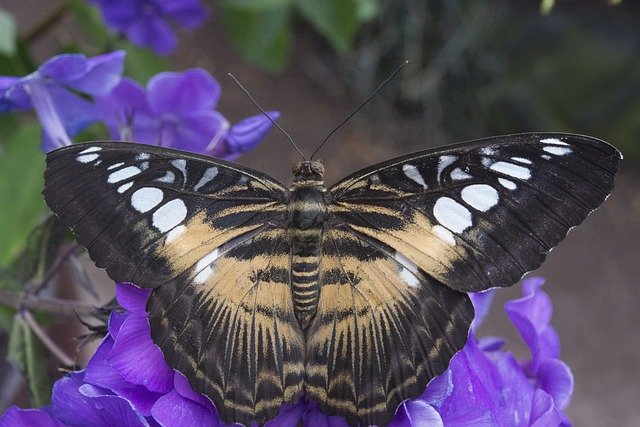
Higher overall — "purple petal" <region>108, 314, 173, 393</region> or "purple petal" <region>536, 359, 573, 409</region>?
"purple petal" <region>536, 359, 573, 409</region>

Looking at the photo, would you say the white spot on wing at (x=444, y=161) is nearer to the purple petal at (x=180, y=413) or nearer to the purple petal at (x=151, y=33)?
the purple petal at (x=180, y=413)

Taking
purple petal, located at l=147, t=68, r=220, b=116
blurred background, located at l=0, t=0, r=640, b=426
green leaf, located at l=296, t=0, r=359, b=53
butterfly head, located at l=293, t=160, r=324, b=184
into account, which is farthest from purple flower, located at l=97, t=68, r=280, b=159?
blurred background, located at l=0, t=0, r=640, b=426

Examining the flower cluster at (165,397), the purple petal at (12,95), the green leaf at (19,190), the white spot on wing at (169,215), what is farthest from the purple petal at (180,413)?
the green leaf at (19,190)

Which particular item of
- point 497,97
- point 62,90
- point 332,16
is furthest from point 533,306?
point 497,97

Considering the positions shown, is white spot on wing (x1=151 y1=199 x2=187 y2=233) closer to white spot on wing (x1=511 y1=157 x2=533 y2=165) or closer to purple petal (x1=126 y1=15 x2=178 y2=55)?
white spot on wing (x1=511 y1=157 x2=533 y2=165)

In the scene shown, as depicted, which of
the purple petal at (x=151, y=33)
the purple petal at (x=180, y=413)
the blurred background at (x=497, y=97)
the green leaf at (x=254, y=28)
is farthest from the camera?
the blurred background at (x=497, y=97)

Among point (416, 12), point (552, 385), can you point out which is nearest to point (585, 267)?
point (416, 12)

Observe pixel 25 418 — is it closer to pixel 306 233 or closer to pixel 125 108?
pixel 306 233
